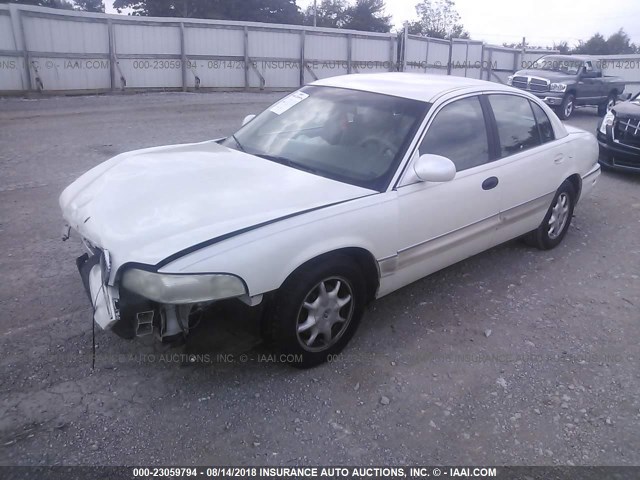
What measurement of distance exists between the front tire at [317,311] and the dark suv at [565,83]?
1379 centimetres

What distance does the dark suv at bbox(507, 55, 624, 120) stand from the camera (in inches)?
579

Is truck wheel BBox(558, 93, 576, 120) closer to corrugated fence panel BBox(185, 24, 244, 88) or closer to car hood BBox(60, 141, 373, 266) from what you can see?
corrugated fence panel BBox(185, 24, 244, 88)

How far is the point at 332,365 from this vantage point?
10.5ft

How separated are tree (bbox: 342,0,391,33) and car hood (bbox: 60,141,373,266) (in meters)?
53.8

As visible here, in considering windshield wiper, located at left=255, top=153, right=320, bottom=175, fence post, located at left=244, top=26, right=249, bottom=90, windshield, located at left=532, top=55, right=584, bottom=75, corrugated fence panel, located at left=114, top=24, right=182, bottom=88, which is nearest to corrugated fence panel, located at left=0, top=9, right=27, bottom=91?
corrugated fence panel, located at left=114, top=24, right=182, bottom=88

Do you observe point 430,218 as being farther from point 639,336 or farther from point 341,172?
point 639,336

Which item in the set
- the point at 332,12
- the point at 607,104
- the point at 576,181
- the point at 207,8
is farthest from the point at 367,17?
the point at 576,181

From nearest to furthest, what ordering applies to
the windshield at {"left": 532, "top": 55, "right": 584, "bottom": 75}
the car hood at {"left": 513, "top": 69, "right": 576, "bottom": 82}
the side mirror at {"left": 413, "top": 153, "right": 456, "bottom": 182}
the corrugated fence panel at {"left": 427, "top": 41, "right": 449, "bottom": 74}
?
the side mirror at {"left": 413, "top": 153, "right": 456, "bottom": 182}, the car hood at {"left": 513, "top": 69, "right": 576, "bottom": 82}, the windshield at {"left": 532, "top": 55, "right": 584, "bottom": 75}, the corrugated fence panel at {"left": 427, "top": 41, "right": 449, "bottom": 74}

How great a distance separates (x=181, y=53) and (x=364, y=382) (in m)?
17.3

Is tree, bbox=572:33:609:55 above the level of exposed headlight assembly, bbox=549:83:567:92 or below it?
above

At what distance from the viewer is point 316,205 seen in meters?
2.95

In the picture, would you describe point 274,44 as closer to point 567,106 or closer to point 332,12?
point 567,106

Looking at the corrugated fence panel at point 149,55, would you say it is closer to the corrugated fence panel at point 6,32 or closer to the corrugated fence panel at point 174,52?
the corrugated fence panel at point 174,52

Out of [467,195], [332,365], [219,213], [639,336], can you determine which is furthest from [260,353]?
[639,336]
